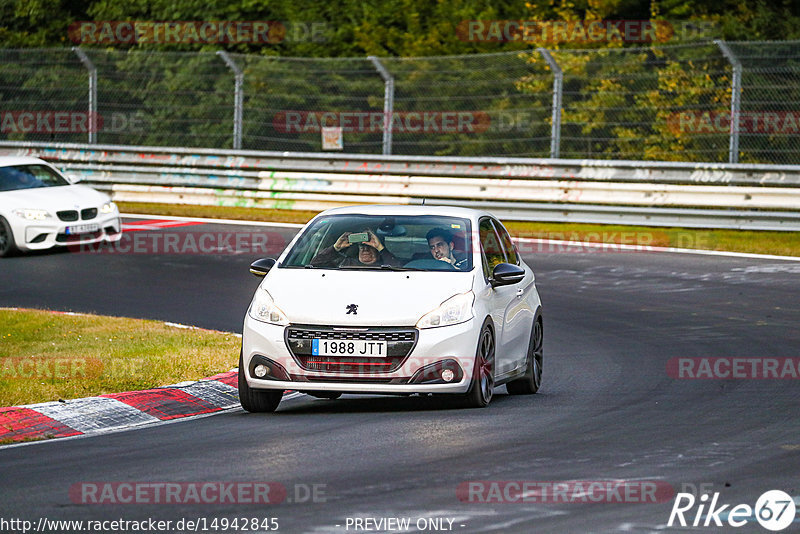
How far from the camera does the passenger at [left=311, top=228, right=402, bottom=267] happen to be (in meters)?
10.2

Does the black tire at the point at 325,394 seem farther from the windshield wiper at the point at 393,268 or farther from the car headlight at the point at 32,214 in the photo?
the car headlight at the point at 32,214

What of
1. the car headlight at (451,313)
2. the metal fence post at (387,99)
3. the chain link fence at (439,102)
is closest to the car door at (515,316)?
the car headlight at (451,313)

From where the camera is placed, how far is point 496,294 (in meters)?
10.3

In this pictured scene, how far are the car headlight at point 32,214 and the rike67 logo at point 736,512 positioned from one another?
15051 millimetres

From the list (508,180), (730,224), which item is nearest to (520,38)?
(508,180)

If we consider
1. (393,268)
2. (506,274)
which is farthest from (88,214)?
(506,274)

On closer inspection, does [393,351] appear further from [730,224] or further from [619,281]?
[730,224]

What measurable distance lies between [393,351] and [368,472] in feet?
6.25

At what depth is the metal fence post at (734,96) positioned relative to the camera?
67.1ft

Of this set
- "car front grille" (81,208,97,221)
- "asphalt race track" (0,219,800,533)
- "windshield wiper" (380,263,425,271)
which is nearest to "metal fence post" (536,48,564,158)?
"car front grille" (81,208,97,221)

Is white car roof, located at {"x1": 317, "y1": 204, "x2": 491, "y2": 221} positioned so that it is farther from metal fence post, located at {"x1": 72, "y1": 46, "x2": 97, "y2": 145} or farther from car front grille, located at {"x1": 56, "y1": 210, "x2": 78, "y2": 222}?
metal fence post, located at {"x1": 72, "y1": 46, "x2": 97, "y2": 145}

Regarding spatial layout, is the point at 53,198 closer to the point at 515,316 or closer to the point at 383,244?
the point at 383,244

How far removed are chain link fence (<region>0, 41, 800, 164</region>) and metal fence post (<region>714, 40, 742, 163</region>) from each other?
0.02 meters

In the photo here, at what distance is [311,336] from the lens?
30.7 feet
